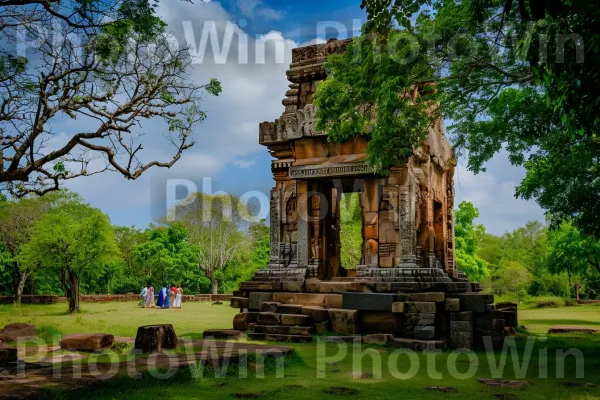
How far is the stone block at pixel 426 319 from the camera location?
33.8 ft

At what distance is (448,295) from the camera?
424 inches

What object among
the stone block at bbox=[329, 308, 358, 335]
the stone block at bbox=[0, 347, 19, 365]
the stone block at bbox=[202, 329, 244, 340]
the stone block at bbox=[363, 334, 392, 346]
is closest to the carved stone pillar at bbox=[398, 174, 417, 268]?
the stone block at bbox=[329, 308, 358, 335]

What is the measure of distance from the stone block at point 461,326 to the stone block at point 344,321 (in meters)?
1.86

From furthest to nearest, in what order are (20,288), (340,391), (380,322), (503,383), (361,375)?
(20,288) < (380,322) < (361,375) < (503,383) < (340,391)

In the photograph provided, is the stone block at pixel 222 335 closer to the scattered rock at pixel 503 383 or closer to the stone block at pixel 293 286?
the stone block at pixel 293 286

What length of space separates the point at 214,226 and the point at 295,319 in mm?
35178

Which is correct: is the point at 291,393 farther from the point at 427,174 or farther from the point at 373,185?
the point at 427,174

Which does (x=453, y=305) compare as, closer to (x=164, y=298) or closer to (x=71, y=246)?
(x=71, y=246)

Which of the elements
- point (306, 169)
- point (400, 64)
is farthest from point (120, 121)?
point (400, 64)

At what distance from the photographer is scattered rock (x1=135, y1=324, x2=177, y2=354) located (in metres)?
7.86

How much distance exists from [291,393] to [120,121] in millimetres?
7093

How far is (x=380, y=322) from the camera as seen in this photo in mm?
10891

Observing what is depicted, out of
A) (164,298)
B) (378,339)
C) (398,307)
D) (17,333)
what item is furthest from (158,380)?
(164,298)

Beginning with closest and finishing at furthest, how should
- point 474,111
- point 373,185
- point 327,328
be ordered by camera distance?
point 474,111 < point 327,328 < point 373,185
